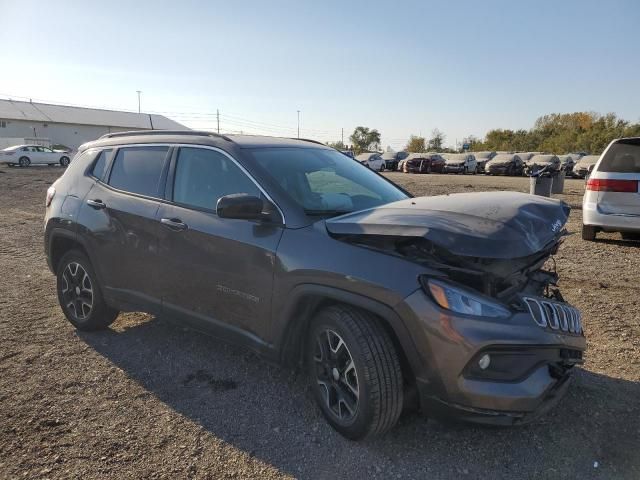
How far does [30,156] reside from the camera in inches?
1387

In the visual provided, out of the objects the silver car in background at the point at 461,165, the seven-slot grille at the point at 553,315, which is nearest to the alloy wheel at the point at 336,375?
the seven-slot grille at the point at 553,315

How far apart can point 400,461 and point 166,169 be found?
106 inches

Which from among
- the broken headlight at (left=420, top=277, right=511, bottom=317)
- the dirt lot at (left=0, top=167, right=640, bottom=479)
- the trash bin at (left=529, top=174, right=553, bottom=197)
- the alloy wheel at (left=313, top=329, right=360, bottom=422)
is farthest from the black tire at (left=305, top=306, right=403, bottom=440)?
the trash bin at (left=529, top=174, right=553, bottom=197)

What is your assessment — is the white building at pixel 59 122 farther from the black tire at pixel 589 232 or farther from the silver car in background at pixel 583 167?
the black tire at pixel 589 232

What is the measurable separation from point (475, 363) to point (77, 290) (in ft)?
12.1

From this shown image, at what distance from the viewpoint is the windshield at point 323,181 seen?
3.47 m

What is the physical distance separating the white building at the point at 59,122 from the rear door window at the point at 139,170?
5784cm

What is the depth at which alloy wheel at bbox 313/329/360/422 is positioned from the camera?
288 cm

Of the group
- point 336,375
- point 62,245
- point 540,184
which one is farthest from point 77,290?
point 540,184

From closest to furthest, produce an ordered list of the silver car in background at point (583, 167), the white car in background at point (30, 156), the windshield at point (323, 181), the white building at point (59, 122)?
the windshield at point (323, 181), the silver car in background at point (583, 167), the white car in background at point (30, 156), the white building at point (59, 122)

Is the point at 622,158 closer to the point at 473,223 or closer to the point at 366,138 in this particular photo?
the point at 473,223

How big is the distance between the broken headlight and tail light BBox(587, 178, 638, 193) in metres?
5.91

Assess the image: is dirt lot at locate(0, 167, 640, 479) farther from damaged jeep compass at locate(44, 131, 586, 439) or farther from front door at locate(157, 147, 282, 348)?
front door at locate(157, 147, 282, 348)

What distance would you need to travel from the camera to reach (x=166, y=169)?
4043mm
